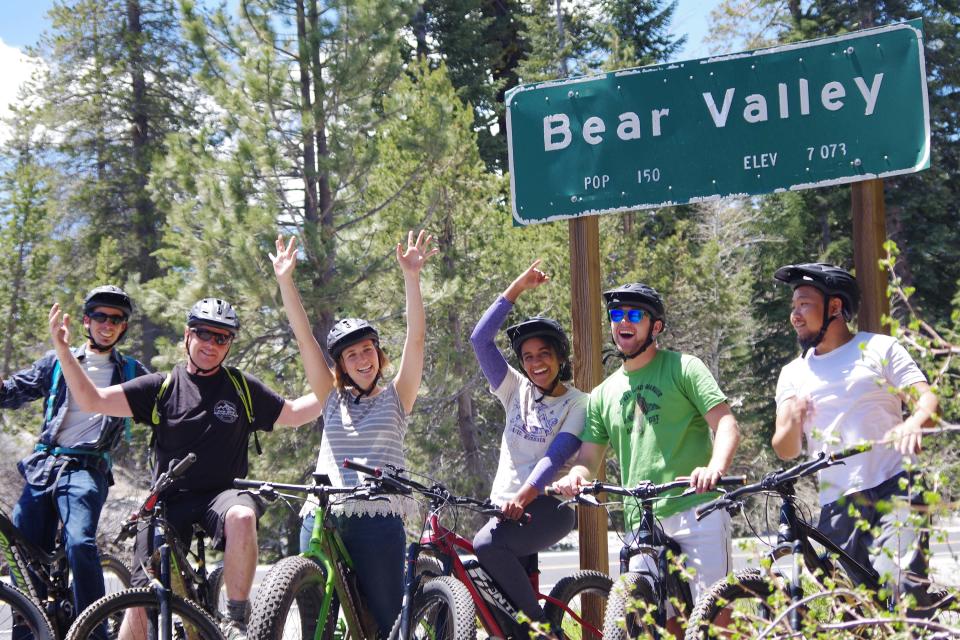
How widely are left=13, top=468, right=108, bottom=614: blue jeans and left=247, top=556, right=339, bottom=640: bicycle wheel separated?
121 cm

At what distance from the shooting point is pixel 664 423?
14.1ft

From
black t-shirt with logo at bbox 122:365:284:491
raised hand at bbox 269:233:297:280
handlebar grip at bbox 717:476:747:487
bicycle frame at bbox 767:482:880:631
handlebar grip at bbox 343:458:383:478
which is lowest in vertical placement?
bicycle frame at bbox 767:482:880:631

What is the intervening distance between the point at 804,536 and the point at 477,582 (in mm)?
1450

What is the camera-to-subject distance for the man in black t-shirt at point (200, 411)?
4.72 meters

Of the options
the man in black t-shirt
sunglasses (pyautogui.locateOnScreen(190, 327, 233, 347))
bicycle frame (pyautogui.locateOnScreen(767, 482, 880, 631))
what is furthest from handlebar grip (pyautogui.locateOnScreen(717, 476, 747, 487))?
sunglasses (pyautogui.locateOnScreen(190, 327, 233, 347))

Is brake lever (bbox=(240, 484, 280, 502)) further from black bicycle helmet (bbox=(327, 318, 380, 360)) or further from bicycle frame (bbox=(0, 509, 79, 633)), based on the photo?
bicycle frame (bbox=(0, 509, 79, 633))

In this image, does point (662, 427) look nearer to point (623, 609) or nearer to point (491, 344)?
point (623, 609)

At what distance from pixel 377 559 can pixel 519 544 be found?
61cm

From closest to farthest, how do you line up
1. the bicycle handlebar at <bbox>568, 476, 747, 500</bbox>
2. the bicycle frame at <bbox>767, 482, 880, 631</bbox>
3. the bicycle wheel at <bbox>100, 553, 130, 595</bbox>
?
1. the bicycle frame at <bbox>767, 482, 880, 631</bbox>
2. the bicycle handlebar at <bbox>568, 476, 747, 500</bbox>
3. the bicycle wheel at <bbox>100, 553, 130, 595</bbox>

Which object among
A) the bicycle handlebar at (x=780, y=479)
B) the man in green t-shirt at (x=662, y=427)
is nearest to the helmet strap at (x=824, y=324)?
the man in green t-shirt at (x=662, y=427)

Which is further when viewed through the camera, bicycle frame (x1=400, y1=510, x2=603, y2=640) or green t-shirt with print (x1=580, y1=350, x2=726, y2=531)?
bicycle frame (x1=400, y1=510, x2=603, y2=640)

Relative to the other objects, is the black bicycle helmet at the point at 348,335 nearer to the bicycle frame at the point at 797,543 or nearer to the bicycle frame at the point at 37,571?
the bicycle frame at the point at 37,571

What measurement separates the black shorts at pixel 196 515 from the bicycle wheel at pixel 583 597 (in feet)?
4.53

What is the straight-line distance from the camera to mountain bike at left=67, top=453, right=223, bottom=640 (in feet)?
13.3
